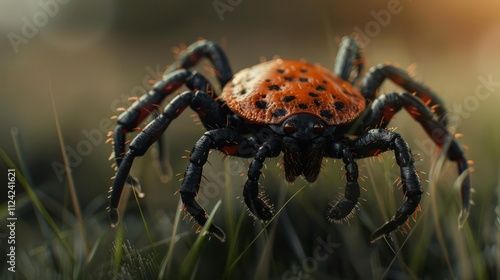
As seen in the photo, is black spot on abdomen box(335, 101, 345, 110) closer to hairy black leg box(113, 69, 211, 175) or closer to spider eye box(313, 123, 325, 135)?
spider eye box(313, 123, 325, 135)

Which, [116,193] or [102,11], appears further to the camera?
[102,11]

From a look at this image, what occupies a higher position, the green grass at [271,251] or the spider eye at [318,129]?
the spider eye at [318,129]

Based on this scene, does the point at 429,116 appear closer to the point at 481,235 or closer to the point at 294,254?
the point at 481,235

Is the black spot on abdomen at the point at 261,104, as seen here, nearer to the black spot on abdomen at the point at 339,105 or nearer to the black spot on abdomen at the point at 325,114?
the black spot on abdomen at the point at 325,114

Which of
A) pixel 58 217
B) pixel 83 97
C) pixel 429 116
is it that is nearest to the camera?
pixel 429 116

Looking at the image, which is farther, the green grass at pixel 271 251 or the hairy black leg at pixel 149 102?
the hairy black leg at pixel 149 102

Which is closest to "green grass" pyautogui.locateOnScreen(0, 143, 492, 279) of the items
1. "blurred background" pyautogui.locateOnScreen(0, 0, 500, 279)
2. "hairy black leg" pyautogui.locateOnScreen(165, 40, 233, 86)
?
"blurred background" pyautogui.locateOnScreen(0, 0, 500, 279)

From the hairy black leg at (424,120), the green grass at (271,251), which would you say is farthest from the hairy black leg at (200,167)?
the hairy black leg at (424,120)

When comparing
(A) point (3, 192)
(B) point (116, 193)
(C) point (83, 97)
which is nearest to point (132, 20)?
(C) point (83, 97)
